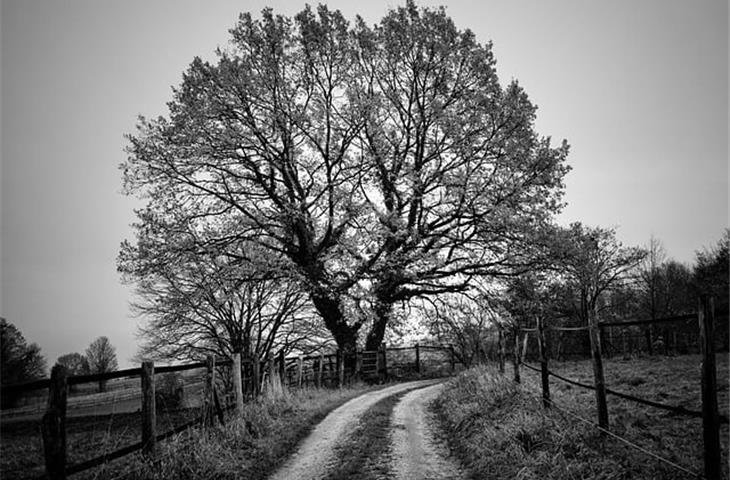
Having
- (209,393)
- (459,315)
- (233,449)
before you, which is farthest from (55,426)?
(459,315)

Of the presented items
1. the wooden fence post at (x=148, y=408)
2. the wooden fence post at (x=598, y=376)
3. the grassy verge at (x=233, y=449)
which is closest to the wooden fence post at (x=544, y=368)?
the wooden fence post at (x=598, y=376)

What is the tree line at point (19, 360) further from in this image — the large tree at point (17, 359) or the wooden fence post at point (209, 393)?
the wooden fence post at point (209, 393)

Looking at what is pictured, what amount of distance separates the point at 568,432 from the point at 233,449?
17.9 feet

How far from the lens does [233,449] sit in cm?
688

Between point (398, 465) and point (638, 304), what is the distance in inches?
1460

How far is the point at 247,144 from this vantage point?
1608cm

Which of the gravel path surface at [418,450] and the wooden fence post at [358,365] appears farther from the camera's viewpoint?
the wooden fence post at [358,365]

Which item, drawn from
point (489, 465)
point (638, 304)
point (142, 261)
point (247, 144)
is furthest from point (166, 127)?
point (638, 304)

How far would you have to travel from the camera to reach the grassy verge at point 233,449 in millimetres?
5672

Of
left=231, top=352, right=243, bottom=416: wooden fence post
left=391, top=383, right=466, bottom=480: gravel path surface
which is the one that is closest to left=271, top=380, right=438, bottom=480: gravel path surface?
left=391, top=383, right=466, bottom=480: gravel path surface

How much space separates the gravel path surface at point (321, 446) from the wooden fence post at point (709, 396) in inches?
186

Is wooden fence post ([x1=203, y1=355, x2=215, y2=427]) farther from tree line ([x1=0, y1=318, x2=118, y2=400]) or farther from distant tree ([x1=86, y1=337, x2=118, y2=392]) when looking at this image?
distant tree ([x1=86, y1=337, x2=118, y2=392])

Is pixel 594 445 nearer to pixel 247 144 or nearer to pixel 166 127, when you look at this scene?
pixel 247 144

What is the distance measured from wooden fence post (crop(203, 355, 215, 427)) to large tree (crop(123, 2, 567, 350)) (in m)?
7.41
